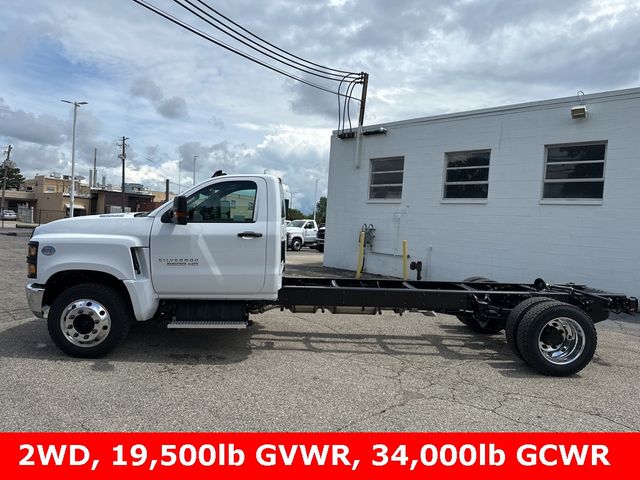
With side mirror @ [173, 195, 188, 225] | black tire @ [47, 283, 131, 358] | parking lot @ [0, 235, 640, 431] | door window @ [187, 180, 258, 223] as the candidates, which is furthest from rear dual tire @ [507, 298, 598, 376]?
black tire @ [47, 283, 131, 358]

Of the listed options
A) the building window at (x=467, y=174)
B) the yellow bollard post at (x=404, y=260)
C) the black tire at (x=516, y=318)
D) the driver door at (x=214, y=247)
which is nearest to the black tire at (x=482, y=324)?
the black tire at (x=516, y=318)

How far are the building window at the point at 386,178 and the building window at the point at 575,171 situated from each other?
4.39 metres

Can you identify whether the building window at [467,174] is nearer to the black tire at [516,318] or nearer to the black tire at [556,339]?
the black tire at [516,318]

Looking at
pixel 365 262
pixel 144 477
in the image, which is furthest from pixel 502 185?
pixel 144 477

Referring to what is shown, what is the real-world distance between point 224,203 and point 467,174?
367 inches

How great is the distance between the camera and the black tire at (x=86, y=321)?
5.41 metres

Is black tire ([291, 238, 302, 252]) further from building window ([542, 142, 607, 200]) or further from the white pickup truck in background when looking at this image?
building window ([542, 142, 607, 200])

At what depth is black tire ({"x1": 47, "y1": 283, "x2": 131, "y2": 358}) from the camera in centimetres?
541

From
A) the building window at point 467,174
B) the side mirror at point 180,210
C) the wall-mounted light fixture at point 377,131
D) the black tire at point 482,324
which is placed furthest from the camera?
the wall-mounted light fixture at point 377,131

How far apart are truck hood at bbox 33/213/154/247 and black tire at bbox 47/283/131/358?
651mm

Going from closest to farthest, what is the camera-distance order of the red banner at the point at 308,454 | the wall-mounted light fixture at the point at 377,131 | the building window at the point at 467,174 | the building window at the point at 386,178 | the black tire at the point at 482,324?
the red banner at the point at 308,454 → the black tire at the point at 482,324 → the building window at the point at 467,174 → the building window at the point at 386,178 → the wall-mounted light fixture at the point at 377,131

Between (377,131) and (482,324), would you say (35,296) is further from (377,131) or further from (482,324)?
(377,131)

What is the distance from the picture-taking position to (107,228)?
5598 millimetres

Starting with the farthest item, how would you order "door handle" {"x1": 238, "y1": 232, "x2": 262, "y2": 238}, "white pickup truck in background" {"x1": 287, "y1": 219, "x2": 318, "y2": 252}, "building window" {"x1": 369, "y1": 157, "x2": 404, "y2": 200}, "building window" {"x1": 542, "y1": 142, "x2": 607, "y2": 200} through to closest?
"white pickup truck in background" {"x1": 287, "y1": 219, "x2": 318, "y2": 252} → "building window" {"x1": 369, "y1": 157, "x2": 404, "y2": 200} → "building window" {"x1": 542, "y1": 142, "x2": 607, "y2": 200} → "door handle" {"x1": 238, "y1": 232, "x2": 262, "y2": 238}
